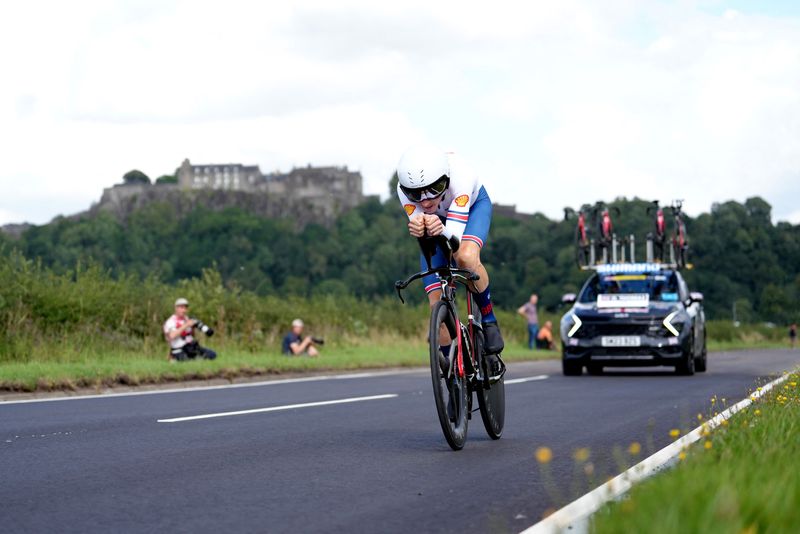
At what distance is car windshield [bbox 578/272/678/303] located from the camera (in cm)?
2114

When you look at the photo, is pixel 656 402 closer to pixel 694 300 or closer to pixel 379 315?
pixel 694 300

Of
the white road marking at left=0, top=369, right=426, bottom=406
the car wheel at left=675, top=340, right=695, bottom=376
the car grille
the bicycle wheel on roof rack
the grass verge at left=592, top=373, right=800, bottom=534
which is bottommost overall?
the white road marking at left=0, top=369, right=426, bottom=406

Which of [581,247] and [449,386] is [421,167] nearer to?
[449,386]

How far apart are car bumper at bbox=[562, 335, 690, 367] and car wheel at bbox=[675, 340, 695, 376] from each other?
0.26 feet

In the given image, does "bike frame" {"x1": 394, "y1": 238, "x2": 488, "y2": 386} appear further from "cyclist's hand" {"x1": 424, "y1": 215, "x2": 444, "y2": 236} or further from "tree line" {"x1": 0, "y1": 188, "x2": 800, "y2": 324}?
"tree line" {"x1": 0, "y1": 188, "x2": 800, "y2": 324}

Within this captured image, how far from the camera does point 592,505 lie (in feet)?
18.4

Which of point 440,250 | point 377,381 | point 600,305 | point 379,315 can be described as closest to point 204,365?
point 377,381

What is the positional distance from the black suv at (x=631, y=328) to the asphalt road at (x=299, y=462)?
6011mm

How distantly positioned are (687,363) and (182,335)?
8086 millimetres

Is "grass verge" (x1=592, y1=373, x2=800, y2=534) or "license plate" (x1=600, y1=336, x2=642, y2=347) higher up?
"license plate" (x1=600, y1=336, x2=642, y2=347)

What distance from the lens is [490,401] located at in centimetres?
909

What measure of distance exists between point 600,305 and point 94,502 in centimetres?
1519

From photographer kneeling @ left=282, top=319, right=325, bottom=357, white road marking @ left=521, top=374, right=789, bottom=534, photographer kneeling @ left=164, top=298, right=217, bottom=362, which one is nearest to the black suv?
photographer kneeling @ left=164, top=298, right=217, bottom=362

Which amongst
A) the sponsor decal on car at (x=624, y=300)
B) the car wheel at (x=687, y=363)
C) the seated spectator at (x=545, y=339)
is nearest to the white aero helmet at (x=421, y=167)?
the sponsor decal on car at (x=624, y=300)
